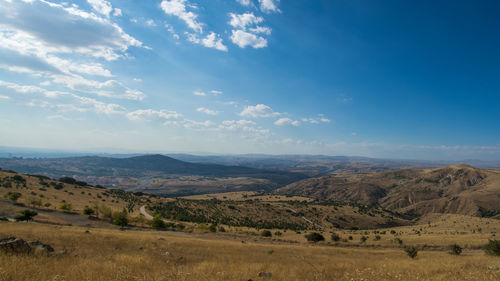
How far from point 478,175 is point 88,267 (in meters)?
205

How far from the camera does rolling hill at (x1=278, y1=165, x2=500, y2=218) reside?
103688mm

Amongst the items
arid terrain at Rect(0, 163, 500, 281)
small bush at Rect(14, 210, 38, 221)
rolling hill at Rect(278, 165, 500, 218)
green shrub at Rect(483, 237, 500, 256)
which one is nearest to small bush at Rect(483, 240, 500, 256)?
green shrub at Rect(483, 237, 500, 256)

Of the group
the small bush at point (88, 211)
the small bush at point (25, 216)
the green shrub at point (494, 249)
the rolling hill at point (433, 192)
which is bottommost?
the rolling hill at point (433, 192)

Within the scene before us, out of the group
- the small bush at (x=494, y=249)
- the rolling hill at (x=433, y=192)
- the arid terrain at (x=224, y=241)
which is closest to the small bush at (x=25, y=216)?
the arid terrain at (x=224, y=241)

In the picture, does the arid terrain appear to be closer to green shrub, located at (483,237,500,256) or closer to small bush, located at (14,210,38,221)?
small bush, located at (14,210,38,221)

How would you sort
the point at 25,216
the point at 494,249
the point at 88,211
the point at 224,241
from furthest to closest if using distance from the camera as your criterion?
the point at 88,211 < the point at 224,241 < the point at 25,216 < the point at 494,249

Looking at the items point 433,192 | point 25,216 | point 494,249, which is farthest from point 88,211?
point 433,192

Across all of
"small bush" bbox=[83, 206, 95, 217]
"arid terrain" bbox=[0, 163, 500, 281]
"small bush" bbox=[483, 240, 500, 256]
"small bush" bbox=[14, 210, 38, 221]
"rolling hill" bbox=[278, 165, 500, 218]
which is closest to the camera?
"arid terrain" bbox=[0, 163, 500, 281]

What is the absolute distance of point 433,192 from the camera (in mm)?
135375

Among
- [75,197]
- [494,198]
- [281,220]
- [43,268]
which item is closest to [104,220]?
[75,197]

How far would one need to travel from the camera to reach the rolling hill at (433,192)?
10369 centimetres

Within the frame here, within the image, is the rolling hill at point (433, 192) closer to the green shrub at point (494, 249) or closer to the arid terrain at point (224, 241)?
the arid terrain at point (224, 241)

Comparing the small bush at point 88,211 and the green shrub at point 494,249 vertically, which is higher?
the green shrub at point 494,249

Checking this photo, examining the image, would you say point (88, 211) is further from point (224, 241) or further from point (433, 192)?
point (433, 192)
